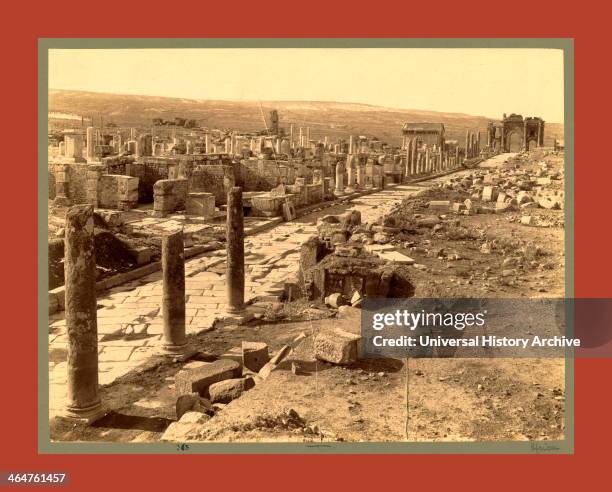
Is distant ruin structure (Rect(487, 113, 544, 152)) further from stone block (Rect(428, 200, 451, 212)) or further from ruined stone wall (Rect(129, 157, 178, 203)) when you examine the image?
ruined stone wall (Rect(129, 157, 178, 203))

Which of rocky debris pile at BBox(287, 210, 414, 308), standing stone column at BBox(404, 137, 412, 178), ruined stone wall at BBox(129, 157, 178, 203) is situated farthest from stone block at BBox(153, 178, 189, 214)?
standing stone column at BBox(404, 137, 412, 178)

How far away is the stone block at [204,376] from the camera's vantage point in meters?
9.09

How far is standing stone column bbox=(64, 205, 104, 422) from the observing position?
8406mm

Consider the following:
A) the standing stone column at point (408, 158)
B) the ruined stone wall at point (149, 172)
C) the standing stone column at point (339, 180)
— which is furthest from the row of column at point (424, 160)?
the ruined stone wall at point (149, 172)

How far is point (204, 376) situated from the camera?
9.20 m

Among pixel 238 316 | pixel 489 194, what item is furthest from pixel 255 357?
pixel 489 194

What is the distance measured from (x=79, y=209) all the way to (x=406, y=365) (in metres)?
4.62

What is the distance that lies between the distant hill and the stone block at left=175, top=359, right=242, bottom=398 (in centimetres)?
437

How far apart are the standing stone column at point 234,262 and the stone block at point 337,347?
11.7 feet

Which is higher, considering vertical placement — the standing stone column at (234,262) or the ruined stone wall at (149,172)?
the ruined stone wall at (149,172)

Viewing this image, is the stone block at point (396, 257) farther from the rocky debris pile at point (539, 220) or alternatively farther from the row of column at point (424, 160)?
the row of column at point (424, 160)

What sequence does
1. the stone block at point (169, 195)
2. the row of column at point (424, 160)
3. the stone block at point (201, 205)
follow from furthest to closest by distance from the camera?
the row of column at point (424, 160) < the stone block at point (201, 205) < the stone block at point (169, 195)
